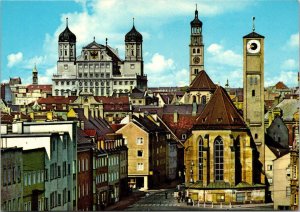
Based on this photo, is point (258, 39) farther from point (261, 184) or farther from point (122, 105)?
point (122, 105)

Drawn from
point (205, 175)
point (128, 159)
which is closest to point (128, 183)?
point (128, 159)

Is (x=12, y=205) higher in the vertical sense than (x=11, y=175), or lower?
lower

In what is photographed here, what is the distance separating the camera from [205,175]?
83.9 metres

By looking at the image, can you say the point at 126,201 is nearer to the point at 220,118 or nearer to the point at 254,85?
the point at 220,118

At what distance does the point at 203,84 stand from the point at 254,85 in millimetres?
67397

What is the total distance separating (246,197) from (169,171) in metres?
27.7

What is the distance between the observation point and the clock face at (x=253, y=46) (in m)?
88.9

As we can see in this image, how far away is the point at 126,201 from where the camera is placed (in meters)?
80.8

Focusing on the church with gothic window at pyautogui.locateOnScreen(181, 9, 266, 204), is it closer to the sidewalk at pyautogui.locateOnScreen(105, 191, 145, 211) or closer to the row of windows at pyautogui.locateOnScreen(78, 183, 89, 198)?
the sidewalk at pyautogui.locateOnScreen(105, 191, 145, 211)

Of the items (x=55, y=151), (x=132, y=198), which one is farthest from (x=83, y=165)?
(x=132, y=198)

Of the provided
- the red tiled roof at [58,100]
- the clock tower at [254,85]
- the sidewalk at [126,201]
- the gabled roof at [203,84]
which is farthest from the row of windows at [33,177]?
the red tiled roof at [58,100]

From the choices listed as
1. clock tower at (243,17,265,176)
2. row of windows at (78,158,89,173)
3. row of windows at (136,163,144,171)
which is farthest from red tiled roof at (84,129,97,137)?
row of windows at (136,163,144,171)

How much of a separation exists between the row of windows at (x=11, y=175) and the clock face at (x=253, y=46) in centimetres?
4247

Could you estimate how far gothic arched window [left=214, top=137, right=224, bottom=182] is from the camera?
276 ft
